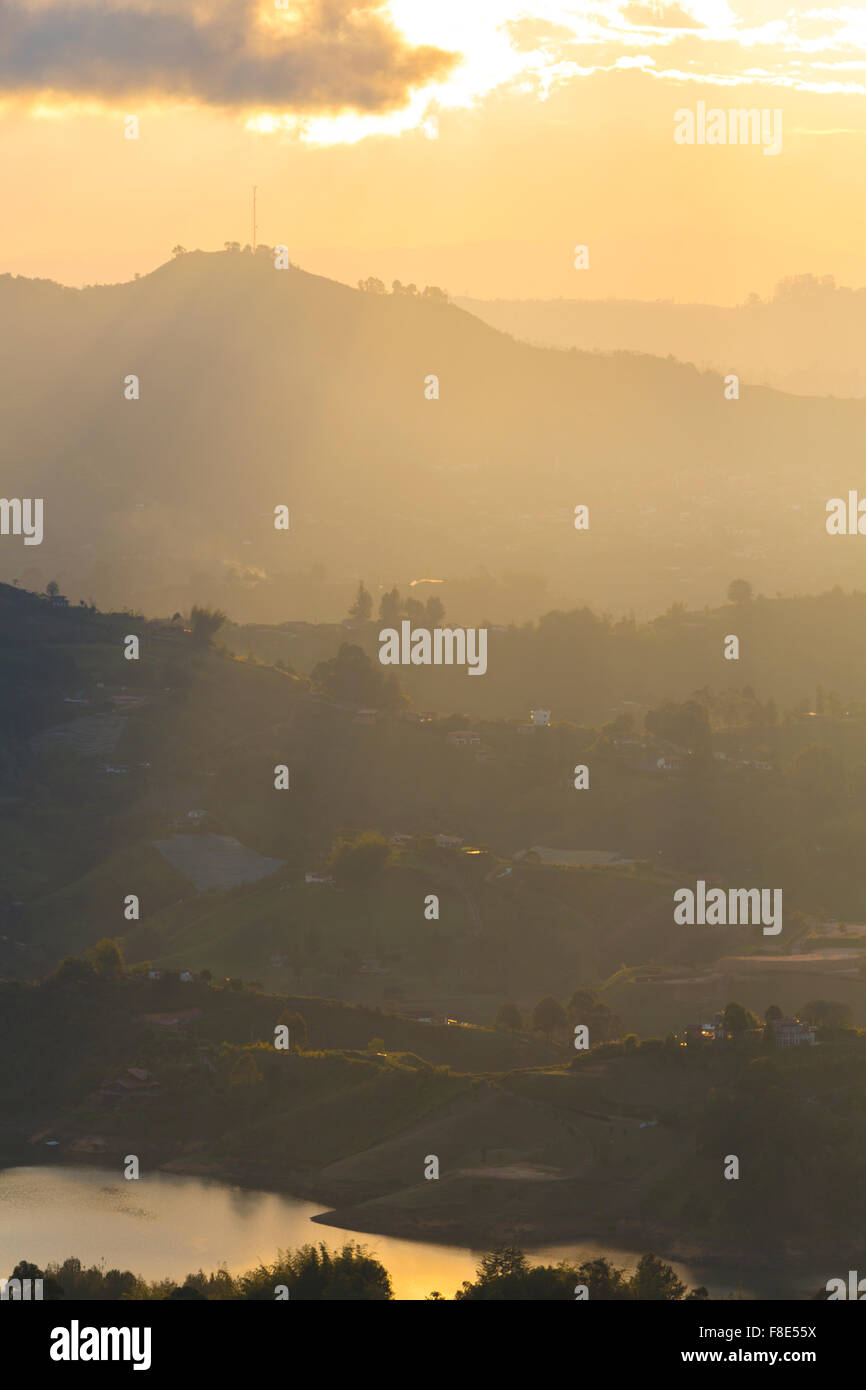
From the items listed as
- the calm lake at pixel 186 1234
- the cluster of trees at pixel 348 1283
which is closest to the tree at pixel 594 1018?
the calm lake at pixel 186 1234

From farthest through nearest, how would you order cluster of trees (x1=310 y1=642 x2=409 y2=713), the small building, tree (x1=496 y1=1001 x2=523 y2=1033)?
1. cluster of trees (x1=310 y1=642 x2=409 y2=713)
2. tree (x1=496 y1=1001 x2=523 y2=1033)
3. the small building

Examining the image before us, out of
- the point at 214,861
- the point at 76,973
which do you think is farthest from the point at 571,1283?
the point at 214,861

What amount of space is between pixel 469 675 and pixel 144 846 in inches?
1995

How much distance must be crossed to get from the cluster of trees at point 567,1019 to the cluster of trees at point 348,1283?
24.5 m

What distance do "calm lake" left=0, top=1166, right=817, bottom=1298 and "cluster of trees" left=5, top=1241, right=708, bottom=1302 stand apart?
3.22 m

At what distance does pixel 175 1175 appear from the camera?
245 feet

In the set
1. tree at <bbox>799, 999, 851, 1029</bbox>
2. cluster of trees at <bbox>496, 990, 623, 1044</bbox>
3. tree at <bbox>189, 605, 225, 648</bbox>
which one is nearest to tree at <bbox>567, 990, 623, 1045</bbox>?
cluster of trees at <bbox>496, 990, 623, 1044</bbox>

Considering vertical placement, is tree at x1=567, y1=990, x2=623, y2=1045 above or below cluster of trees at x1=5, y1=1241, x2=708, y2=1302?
above

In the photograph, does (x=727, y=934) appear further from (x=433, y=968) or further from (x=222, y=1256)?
(x=222, y=1256)

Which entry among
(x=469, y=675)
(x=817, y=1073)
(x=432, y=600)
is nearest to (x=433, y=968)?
(x=817, y=1073)

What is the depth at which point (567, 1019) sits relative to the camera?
83375 mm

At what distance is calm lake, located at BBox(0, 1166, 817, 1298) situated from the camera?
202ft

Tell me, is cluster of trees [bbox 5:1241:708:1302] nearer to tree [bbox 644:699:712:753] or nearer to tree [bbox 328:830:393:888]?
tree [bbox 328:830:393:888]

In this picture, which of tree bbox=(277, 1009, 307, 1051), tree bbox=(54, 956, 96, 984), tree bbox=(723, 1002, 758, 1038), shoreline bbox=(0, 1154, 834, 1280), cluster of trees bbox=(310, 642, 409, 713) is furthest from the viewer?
cluster of trees bbox=(310, 642, 409, 713)
